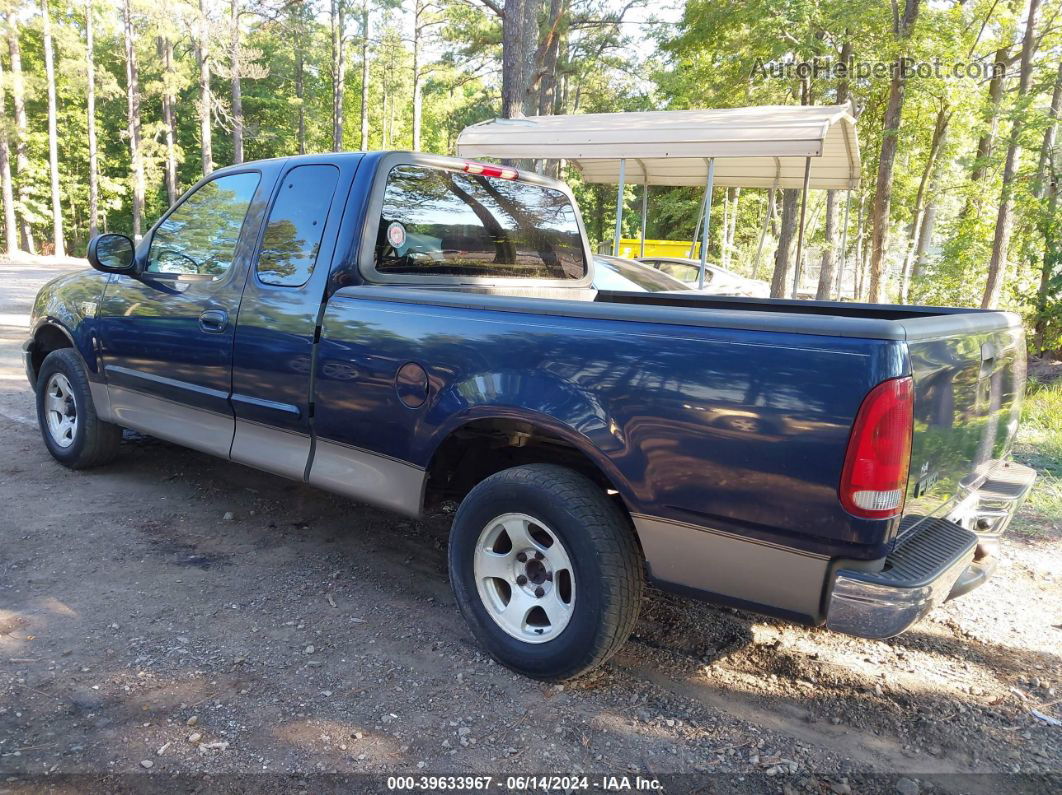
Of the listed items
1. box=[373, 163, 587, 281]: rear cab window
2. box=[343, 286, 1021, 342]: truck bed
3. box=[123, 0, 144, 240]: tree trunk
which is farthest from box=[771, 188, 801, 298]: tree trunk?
box=[123, 0, 144, 240]: tree trunk

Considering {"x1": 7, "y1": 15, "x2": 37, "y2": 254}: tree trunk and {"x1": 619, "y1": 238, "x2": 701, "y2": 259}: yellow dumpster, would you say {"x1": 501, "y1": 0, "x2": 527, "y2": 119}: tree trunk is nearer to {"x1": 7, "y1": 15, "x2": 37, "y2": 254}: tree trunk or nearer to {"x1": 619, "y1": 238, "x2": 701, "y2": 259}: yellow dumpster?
{"x1": 619, "y1": 238, "x2": 701, "y2": 259}: yellow dumpster

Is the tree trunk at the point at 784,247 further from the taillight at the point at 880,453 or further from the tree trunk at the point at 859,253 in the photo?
the taillight at the point at 880,453

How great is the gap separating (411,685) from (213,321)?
2129 millimetres

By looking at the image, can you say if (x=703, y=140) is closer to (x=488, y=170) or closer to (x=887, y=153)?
(x=887, y=153)

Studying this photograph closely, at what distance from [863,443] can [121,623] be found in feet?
9.63

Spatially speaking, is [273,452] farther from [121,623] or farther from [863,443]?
[863,443]

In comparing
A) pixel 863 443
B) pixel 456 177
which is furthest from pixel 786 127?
pixel 863 443

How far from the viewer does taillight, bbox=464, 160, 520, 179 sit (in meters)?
3.94

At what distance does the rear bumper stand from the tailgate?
10 centimetres

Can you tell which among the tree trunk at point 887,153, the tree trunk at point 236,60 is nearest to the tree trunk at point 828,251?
the tree trunk at point 887,153

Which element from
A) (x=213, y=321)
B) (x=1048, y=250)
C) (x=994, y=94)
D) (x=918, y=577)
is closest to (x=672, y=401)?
(x=918, y=577)

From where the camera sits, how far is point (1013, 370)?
3.00 meters

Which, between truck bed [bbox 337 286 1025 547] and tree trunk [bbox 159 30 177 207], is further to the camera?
tree trunk [bbox 159 30 177 207]

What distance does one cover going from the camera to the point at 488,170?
4035mm
